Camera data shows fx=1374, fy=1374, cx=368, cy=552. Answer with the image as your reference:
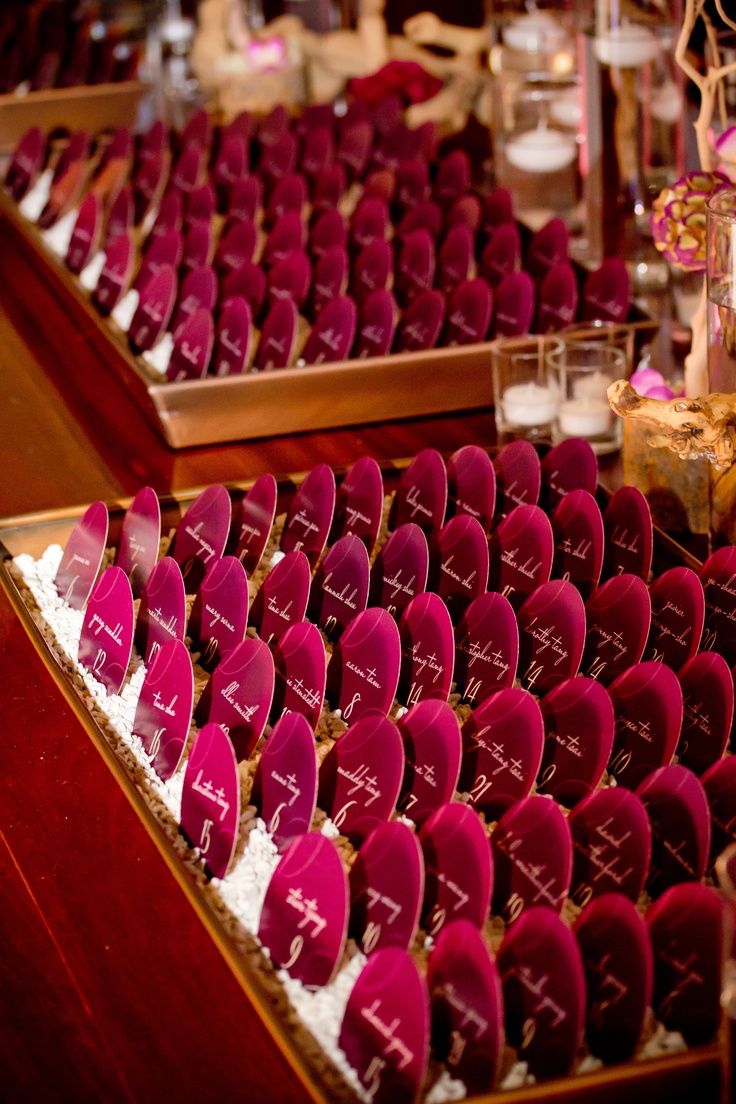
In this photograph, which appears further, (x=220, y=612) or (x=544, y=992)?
(x=220, y=612)

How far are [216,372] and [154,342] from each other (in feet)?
0.49

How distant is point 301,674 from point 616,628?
33 cm

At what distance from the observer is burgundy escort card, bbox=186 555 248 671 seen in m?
1.51

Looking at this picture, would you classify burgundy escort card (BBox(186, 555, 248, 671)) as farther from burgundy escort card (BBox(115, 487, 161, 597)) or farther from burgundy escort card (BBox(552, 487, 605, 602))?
burgundy escort card (BBox(552, 487, 605, 602))

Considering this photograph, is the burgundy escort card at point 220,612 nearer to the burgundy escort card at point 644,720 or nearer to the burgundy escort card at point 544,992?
the burgundy escort card at point 644,720

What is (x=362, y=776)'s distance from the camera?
1233mm

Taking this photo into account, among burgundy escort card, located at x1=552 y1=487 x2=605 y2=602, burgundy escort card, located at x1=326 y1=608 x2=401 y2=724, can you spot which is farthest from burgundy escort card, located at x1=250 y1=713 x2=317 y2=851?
burgundy escort card, located at x1=552 y1=487 x2=605 y2=602

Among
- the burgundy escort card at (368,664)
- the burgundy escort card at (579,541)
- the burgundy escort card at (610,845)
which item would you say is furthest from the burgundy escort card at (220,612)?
the burgundy escort card at (610,845)

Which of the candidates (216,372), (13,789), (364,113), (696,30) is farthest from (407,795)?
(364,113)

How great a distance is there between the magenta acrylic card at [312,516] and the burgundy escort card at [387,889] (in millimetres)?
622

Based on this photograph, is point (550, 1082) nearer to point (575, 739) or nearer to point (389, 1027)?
point (389, 1027)

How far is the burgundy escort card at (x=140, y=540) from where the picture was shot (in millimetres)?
1687

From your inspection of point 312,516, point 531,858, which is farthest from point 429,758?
point 312,516

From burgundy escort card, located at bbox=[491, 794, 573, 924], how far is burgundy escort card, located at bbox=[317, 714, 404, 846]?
0.12 meters
